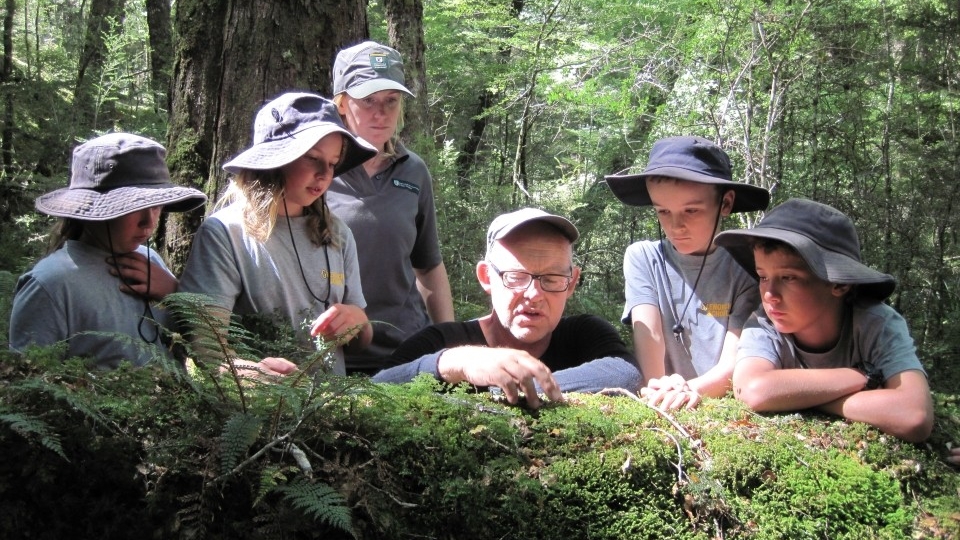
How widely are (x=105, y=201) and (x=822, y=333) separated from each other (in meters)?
3.12

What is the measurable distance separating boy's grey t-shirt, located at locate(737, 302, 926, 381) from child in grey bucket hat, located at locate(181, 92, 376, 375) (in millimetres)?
1771

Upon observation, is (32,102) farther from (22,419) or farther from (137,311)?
(22,419)

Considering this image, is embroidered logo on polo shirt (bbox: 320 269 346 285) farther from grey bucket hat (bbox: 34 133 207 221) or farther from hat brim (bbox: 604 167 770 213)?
hat brim (bbox: 604 167 770 213)

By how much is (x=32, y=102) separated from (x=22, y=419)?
35.3 ft

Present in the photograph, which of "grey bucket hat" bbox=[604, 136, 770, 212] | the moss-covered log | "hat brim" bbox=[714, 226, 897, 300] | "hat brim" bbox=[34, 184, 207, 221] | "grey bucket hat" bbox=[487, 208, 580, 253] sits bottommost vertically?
the moss-covered log

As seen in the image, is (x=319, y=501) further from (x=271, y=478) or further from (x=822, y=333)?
(x=822, y=333)

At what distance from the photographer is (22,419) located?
1.69 m

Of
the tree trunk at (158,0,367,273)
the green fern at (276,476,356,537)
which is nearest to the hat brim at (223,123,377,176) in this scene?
the tree trunk at (158,0,367,273)

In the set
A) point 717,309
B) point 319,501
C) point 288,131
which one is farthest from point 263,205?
point 717,309

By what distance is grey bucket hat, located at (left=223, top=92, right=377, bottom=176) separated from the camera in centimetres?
332

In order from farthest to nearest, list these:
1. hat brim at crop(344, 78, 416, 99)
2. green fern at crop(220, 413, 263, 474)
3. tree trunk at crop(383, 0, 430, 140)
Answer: tree trunk at crop(383, 0, 430, 140) < hat brim at crop(344, 78, 416, 99) < green fern at crop(220, 413, 263, 474)

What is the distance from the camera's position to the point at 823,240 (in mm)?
3086

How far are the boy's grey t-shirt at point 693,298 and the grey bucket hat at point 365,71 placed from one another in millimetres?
1785

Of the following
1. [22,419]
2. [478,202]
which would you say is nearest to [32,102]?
[478,202]
